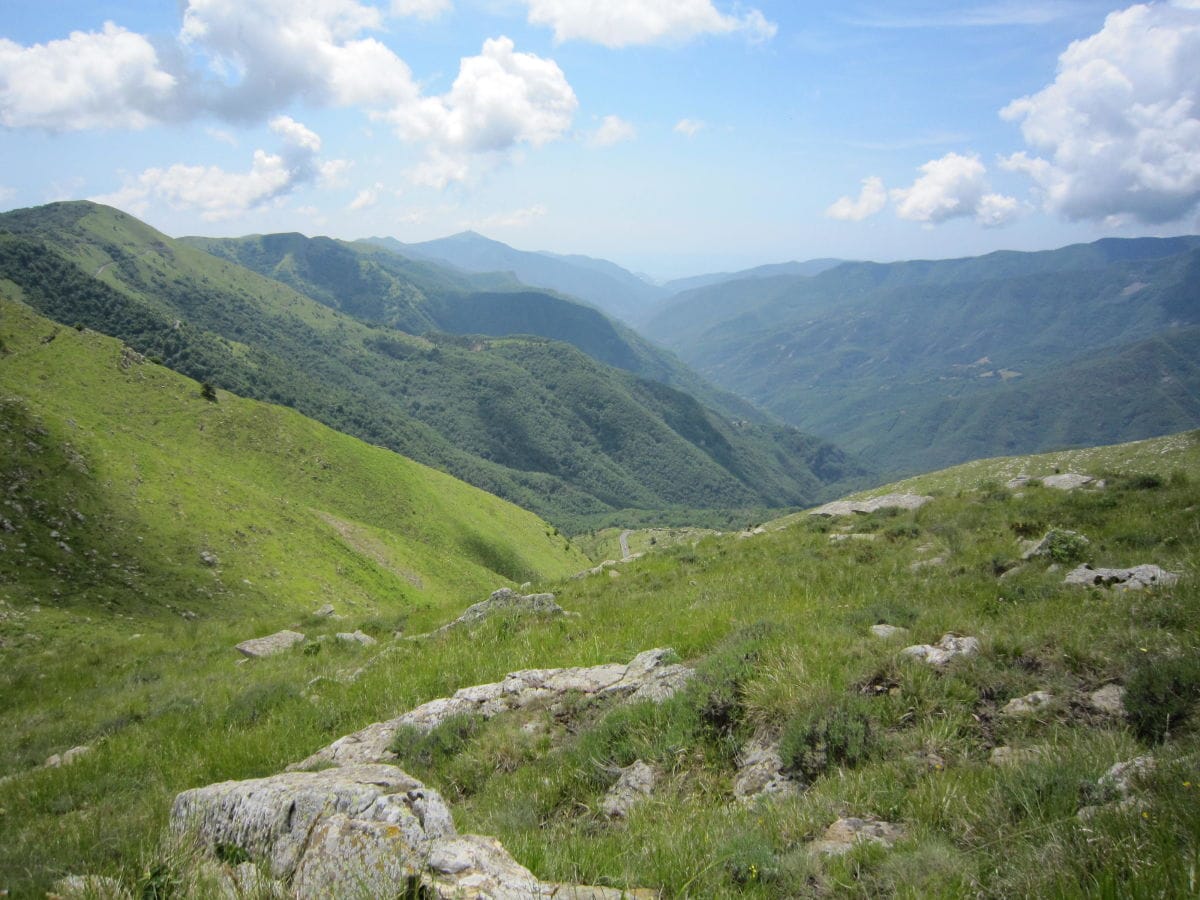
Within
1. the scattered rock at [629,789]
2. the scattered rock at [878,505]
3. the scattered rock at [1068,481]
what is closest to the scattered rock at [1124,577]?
the scattered rock at [629,789]

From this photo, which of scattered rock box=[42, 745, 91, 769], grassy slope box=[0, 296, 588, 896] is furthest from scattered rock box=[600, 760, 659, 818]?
scattered rock box=[42, 745, 91, 769]

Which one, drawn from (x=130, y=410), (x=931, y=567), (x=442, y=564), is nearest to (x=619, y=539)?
(x=442, y=564)

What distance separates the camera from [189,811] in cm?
490

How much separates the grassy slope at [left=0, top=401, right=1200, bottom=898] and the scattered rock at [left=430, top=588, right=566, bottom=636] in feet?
2.63

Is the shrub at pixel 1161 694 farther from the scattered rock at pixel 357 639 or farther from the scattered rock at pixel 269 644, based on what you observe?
the scattered rock at pixel 269 644

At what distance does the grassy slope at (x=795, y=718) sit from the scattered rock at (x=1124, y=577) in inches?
13.0

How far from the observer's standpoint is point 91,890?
3.46 metres

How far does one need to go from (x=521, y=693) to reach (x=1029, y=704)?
18.7ft

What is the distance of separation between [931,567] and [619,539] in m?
170

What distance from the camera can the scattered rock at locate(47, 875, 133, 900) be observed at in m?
3.38

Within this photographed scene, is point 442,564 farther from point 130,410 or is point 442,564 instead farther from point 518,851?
point 518,851

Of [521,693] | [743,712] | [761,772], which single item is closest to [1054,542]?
[743,712]

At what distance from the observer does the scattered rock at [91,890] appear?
338cm

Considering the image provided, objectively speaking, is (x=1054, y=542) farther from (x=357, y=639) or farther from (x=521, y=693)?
(x=357, y=639)
